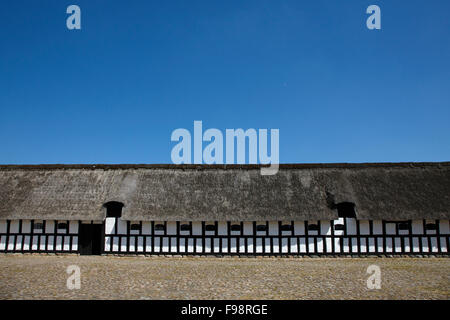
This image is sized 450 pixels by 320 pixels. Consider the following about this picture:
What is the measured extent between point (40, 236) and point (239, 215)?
12.6 m

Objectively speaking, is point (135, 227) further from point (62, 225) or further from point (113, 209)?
point (62, 225)

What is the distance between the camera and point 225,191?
24.4 meters

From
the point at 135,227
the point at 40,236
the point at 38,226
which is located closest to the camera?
the point at 135,227

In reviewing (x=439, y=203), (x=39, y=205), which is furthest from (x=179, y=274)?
(x=439, y=203)

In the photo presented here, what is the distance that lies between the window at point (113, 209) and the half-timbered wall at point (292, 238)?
55.5 inches

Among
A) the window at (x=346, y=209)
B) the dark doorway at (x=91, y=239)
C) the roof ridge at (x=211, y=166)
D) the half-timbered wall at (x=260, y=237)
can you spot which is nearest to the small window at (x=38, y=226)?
the half-timbered wall at (x=260, y=237)

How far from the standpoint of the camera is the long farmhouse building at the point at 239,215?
73.5 feet

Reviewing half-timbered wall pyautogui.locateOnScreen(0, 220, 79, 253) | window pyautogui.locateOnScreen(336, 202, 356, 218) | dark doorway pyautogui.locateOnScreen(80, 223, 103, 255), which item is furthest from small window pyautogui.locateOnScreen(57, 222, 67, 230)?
window pyautogui.locateOnScreen(336, 202, 356, 218)

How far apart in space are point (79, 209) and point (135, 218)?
3813mm

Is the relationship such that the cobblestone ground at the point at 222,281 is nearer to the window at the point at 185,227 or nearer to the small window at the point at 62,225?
the window at the point at 185,227

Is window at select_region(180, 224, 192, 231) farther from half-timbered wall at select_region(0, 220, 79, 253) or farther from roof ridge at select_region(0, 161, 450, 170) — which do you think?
half-timbered wall at select_region(0, 220, 79, 253)

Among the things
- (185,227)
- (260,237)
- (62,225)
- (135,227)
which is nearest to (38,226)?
(62,225)

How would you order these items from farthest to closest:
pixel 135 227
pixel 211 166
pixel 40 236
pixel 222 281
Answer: pixel 211 166 → pixel 40 236 → pixel 135 227 → pixel 222 281
